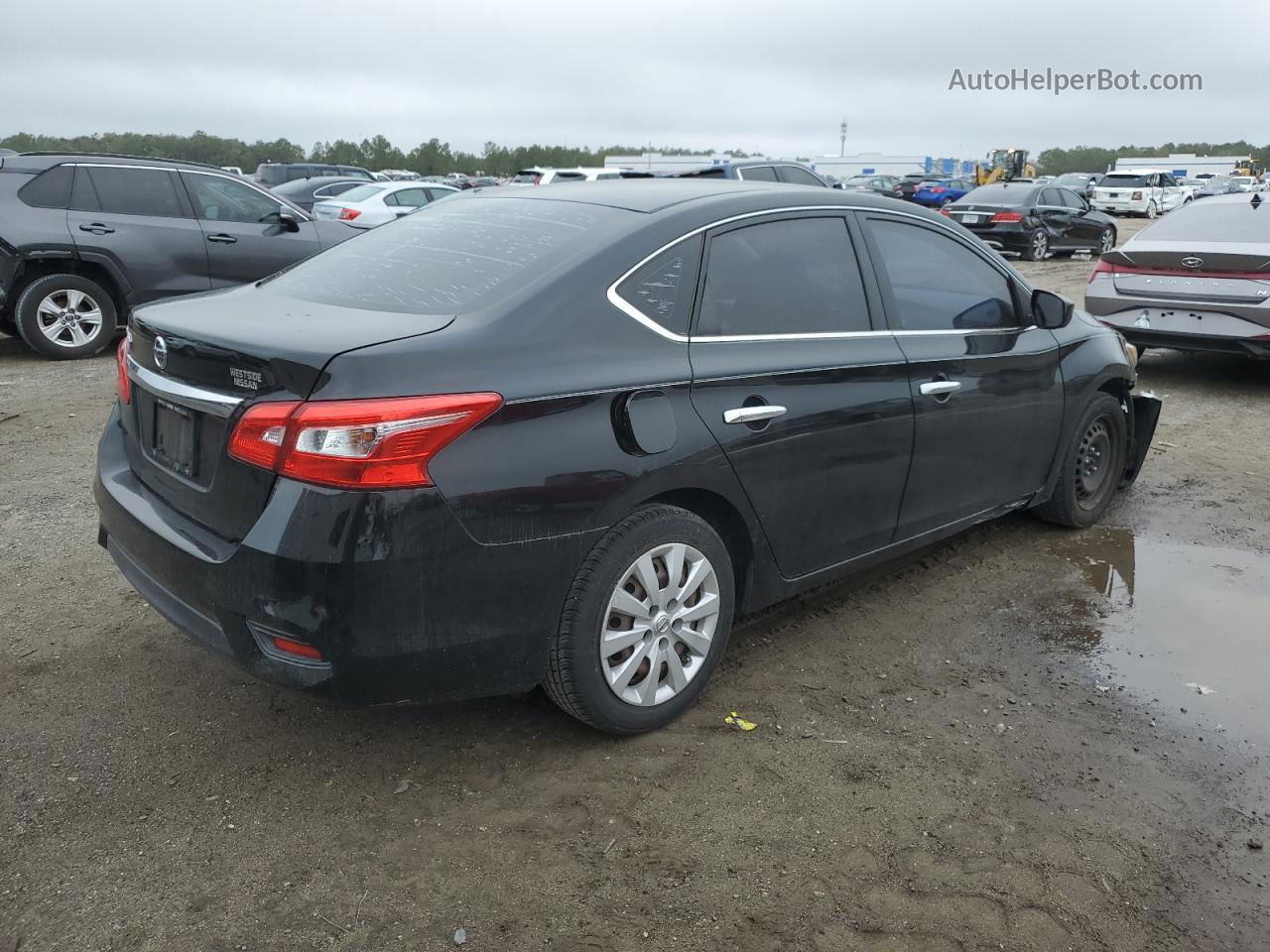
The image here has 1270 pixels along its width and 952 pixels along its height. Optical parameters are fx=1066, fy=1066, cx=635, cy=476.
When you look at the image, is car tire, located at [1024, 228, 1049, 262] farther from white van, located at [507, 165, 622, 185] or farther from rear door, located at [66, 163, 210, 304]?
rear door, located at [66, 163, 210, 304]

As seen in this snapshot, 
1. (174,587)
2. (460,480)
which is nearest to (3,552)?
(174,587)

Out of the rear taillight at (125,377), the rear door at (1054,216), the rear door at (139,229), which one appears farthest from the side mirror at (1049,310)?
the rear door at (1054,216)

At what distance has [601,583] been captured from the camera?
2.97 metres

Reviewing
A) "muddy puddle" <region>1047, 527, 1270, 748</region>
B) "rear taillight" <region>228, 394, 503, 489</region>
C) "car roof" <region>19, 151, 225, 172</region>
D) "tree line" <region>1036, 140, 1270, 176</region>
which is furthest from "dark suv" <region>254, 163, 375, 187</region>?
"tree line" <region>1036, 140, 1270, 176</region>

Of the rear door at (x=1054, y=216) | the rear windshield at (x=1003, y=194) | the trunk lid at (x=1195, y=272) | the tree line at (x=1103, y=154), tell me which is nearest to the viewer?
the trunk lid at (x=1195, y=272)

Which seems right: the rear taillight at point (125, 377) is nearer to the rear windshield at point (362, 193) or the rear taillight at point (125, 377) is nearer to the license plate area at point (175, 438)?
the license plate area at point (175, 438)

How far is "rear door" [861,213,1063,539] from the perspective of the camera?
399 cm

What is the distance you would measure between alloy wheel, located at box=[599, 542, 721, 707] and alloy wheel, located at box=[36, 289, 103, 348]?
8.16m

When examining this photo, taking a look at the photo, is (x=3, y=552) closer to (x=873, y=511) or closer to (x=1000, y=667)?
(x=873, y=511)

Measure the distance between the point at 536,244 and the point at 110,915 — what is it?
6.99 feet

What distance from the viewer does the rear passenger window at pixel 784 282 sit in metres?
3.40

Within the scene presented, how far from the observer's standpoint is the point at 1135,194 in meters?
41.3

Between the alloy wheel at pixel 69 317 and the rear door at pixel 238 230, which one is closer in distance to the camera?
the alloy wheel at pixel 69 317

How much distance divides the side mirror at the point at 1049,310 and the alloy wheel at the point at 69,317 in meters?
8.16
